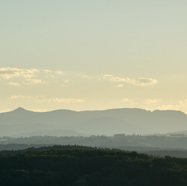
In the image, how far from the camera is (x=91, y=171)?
51844 millimetres

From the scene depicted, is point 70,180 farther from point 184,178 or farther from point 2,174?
point 184,178

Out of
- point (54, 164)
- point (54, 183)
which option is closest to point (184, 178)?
point (54, 183)

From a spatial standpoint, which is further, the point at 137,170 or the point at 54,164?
the point at 54,164

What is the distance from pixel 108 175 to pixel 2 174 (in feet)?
40.7

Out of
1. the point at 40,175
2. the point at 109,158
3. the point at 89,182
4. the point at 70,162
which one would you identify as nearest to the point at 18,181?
the point at 40,175

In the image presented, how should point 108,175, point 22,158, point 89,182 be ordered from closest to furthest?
point 89,182
point 108,175
point 22,158

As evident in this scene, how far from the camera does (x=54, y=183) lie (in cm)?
4500

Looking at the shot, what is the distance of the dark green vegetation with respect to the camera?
44.8 meters

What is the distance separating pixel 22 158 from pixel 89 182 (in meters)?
19.0

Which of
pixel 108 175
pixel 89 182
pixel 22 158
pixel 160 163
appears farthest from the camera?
pixel 22 158

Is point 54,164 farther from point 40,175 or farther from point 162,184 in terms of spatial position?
point 162,184

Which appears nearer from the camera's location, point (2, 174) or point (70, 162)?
point (2, 174)

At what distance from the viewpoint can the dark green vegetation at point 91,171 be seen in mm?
44781

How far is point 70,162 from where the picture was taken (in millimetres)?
55188
